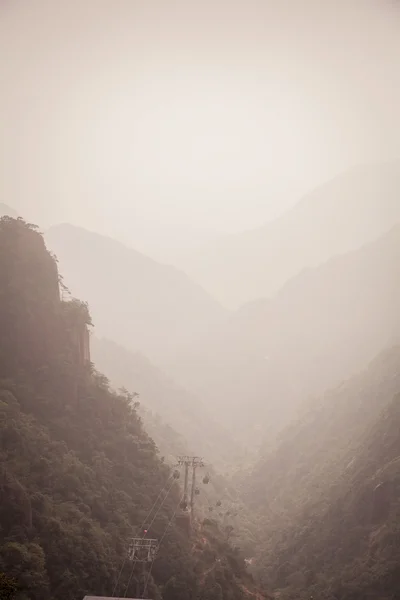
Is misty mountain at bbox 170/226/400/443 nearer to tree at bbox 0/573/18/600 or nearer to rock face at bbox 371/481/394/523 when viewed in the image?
rock face at bbox 371/481/394/523

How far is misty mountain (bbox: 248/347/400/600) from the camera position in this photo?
195 feet

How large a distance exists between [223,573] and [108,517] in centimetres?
1392

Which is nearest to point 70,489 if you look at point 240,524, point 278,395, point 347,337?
point 240,524

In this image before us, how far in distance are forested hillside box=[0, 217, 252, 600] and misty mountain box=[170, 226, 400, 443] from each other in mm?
92468

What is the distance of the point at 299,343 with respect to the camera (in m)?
172

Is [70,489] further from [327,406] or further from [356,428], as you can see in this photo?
[327,406]

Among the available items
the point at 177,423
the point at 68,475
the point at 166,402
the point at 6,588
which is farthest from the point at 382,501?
the point at 166,402

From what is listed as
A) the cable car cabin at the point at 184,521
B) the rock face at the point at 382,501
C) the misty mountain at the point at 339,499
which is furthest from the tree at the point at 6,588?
the rock face at the point at 382,501

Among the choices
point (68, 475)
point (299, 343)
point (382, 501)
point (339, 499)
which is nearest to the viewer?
point (68, 475)

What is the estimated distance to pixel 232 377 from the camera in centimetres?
17550

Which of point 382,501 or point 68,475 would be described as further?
point 382,501

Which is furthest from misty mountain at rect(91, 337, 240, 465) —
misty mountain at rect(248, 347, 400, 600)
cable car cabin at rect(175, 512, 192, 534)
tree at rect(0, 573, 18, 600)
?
tree at rect(0, 573, 18, 600)

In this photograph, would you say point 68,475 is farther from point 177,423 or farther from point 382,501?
point 177,423

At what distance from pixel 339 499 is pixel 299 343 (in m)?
102
